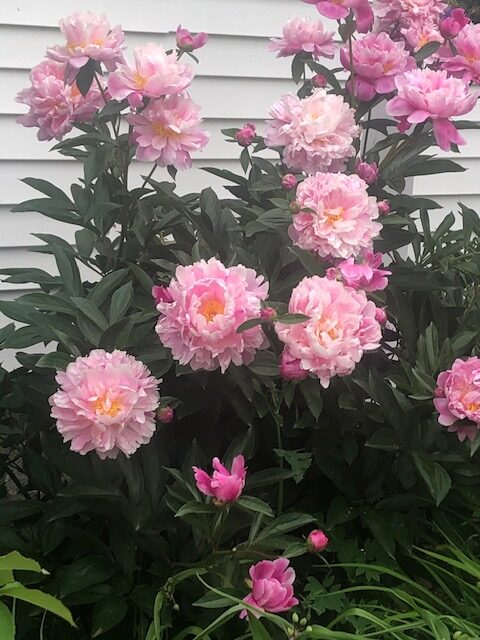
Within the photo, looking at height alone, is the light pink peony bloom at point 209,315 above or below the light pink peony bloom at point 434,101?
below

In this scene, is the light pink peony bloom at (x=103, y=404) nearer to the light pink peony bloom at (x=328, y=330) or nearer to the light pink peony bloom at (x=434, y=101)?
the light pink peony bloom at (x=328, y=330)

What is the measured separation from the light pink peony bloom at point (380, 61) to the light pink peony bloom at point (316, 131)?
0.13 m

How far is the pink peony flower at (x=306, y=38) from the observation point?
1334 mm

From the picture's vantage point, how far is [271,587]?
3.01 ft

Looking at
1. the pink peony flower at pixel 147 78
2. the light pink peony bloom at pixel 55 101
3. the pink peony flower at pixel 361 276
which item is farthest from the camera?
the light pink peony bloom at pixel 55 101

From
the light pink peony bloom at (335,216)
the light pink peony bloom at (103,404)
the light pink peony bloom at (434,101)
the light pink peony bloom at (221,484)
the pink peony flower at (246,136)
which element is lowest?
the light pink peony bloom at (221,484)

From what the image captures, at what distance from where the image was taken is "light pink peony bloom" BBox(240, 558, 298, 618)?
0.92 meters

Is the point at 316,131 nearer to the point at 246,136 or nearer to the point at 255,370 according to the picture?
the point at 246,136

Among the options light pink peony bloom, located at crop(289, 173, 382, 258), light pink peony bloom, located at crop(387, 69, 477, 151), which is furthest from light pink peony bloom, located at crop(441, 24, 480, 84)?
light pink peony bloom, located at crop(289, 173, 382, 258)

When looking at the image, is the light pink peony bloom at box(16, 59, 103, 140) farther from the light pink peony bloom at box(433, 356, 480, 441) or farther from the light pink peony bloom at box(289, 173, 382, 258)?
the light pink peony bloom at box(433, 356, 480, 441)

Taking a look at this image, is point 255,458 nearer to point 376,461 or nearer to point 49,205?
point 376,461

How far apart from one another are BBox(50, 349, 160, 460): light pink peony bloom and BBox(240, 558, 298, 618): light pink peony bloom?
0.24 meters

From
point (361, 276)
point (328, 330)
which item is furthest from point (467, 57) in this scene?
point (328, 330)

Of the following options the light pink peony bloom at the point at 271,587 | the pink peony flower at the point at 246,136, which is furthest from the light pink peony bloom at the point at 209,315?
the pink peony flower at the point at 246,136
